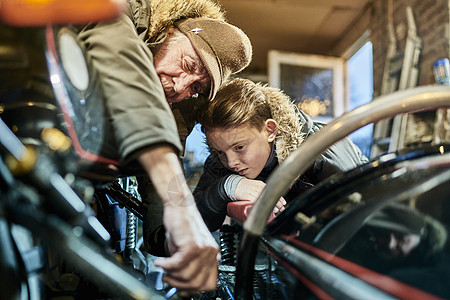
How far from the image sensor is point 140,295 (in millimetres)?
396

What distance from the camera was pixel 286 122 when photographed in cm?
95

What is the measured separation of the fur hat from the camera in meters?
0.71

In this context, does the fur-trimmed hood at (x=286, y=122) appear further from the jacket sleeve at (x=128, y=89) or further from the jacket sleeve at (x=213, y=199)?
the jacket sleeve at (x=128, y=89)

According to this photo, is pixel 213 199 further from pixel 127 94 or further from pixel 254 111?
pixel 127 94

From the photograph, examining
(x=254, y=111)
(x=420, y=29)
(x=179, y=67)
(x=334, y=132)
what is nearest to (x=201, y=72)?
(x=179, y=67)

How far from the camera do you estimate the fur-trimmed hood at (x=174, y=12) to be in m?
0.69

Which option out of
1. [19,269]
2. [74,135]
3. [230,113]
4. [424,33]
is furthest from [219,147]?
[424,33]

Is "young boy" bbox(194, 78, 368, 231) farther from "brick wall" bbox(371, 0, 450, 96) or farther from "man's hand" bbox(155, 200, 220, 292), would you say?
"brick wall" bbox(371, 0, 450, 96)

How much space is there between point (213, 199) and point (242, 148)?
158mm

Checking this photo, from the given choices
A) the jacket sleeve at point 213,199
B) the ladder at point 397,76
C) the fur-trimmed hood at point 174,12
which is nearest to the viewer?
the fur-trimmed hood at point 174,12

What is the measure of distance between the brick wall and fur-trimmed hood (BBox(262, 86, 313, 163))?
Result: 155cm

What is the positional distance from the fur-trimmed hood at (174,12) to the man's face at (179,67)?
42mm

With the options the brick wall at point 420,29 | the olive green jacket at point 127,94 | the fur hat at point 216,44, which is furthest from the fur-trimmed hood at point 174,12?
the brick wall at point 420,29

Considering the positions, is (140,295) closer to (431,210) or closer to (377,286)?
(377,286)
